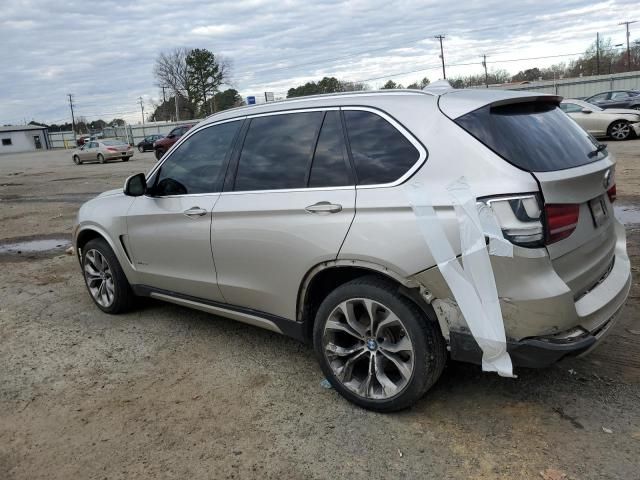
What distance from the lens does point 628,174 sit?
1128 centimetres

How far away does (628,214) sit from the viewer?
7.76 m

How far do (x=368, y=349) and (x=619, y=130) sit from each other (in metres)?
18.1

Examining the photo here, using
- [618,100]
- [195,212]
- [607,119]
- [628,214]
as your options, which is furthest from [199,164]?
[618,100]

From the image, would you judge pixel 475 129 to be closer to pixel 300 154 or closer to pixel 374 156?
pixel 374 156

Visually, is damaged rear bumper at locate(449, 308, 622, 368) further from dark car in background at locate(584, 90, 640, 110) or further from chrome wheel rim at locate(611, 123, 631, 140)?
dark car in background at locate(584, 90, 640, 110)

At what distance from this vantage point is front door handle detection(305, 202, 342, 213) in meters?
3.10

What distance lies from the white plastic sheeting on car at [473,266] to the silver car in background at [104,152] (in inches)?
1304

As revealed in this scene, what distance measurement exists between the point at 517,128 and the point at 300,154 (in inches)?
51.4

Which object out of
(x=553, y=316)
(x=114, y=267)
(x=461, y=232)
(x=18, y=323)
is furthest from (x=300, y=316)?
(x=18, y=323)

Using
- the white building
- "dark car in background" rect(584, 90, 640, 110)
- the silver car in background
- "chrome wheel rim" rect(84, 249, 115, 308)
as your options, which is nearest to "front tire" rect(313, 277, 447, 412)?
"chrome wheel rim" rect(84, 249, 115, 308)

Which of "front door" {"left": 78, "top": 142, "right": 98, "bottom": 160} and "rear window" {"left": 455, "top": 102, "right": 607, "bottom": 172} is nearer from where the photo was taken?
"rear window" {"left": 455, "top": 102, "right": 607, "bottom": 172}

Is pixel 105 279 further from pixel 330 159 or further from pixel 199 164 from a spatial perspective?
pixel 330 159

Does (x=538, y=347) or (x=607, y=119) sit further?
(x=607, y=119)

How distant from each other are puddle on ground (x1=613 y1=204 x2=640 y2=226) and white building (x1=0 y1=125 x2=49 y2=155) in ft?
303
